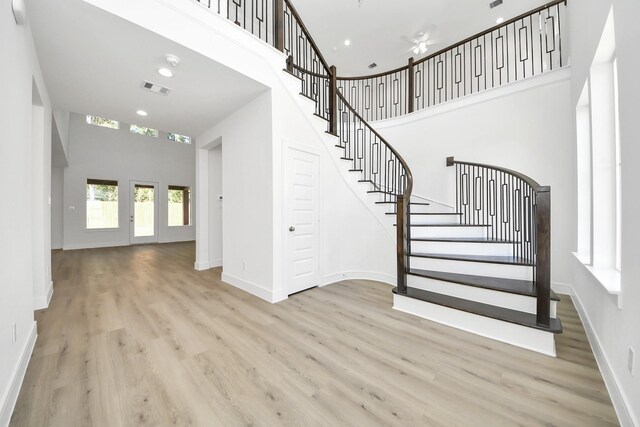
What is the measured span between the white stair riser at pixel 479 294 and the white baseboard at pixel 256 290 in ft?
5.52

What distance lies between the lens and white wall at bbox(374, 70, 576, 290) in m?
3.53

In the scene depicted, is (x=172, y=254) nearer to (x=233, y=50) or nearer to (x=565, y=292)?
(x=233, y=50)

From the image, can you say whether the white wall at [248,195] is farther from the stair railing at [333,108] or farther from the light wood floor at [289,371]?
the stair railing at [333,108]

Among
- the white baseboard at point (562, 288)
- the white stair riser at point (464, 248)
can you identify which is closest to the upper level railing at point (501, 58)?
the white stair riser at point (464, 248)

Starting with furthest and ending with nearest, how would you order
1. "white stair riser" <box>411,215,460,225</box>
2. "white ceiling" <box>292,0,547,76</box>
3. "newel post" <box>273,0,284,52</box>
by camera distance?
1. "white ceiling" <box>292,0,547,76</box>
2. "white stair riser" <box>411,215,460,225</box>
3. "newel post" <box>273,0,284,52</box>

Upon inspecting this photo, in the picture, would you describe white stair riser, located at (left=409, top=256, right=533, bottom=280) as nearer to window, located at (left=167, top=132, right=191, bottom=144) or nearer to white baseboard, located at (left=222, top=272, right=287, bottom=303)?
white baseboard, located at (left=222, top=272, right=287, bottom=303)

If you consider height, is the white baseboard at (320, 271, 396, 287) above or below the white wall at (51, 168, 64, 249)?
below

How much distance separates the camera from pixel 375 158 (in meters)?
5.43

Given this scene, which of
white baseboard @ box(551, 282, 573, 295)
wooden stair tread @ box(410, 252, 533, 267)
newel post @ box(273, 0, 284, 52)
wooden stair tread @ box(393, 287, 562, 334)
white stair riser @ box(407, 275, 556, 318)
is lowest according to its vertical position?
white baseboard @ box(551, 282, 573, 295)

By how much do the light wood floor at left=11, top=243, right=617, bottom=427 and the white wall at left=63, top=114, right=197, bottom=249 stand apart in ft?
21.4

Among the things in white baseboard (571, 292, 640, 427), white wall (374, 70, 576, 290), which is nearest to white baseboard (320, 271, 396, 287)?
white wall (374, 70, 576, 290)

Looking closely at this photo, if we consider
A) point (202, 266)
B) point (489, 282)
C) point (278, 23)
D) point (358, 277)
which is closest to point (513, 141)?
point (489, 282)

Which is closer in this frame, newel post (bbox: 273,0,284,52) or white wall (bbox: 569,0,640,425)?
white wall (bbox: 569,0,640,425)

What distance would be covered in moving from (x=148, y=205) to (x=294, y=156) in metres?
8.30
